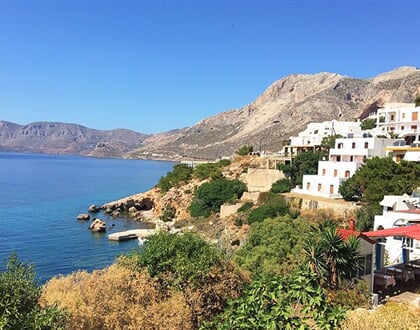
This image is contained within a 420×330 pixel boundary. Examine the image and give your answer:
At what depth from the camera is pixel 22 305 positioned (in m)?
8.55

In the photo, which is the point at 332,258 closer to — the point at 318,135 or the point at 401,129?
Result: the point at 401,129

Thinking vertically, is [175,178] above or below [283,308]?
below

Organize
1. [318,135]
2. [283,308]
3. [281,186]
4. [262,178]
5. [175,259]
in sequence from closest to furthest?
[283,308]
[175,259]
[281,186]
[262,178]
[318,135]

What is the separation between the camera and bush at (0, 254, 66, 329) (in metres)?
7.59

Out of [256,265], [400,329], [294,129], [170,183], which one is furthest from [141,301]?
[294,129]

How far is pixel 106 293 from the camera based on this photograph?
437 inches

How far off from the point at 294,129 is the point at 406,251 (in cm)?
12332

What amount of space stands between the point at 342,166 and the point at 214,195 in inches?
661

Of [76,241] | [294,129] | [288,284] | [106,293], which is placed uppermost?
[294,129]

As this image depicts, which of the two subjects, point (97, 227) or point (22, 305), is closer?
point (22, 305)

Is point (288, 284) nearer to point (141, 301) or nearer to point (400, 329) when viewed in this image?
point (400, 329)

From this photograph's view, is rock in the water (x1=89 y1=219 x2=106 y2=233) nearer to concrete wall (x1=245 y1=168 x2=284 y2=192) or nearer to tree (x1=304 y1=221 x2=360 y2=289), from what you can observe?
concrete wall (x1=245 y1=168 x2=284 y2=192)

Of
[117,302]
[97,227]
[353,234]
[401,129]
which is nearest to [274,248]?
[353,234]

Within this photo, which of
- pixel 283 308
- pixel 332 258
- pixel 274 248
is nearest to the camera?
pixel 283 308
